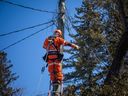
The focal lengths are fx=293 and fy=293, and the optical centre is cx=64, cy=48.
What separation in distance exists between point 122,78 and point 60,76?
9.53ft

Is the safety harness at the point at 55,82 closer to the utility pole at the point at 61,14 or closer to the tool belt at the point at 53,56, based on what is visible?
the tool belt at the point at 53,56

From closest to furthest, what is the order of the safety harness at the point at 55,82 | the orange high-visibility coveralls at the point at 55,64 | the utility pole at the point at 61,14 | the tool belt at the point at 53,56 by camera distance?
the safety harness at the point at 55,82 → the orange high-visibility coveralls at the point at 55,64 → the tool belt at the point at 53,56 → the utility pole at the point at 61,14

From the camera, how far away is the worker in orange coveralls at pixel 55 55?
34.2ft

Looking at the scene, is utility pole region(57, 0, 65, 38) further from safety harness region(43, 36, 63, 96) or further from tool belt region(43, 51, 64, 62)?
tool belt region(43, 51, 64, 62)

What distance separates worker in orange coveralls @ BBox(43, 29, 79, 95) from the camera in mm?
10419

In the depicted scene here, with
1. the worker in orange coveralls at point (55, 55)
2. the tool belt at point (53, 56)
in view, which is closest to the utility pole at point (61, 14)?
the worker in orange coveralls at point (55, 55)

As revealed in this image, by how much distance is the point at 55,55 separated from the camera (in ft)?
34.6

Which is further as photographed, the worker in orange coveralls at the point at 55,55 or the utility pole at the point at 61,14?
the utility pole at the point at 61,14

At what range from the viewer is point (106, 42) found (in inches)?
776

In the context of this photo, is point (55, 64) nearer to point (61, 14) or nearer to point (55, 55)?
point (55, 55)

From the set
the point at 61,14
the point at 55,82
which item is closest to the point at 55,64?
the point at 55,82

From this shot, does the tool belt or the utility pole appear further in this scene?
the utility pole

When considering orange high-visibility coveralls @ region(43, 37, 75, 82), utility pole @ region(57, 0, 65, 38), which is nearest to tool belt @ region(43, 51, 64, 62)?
orange high-visibility coveralls @ region(43, 37, 75, 82)

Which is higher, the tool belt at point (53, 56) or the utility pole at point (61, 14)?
the utility pole at point (61, 14)
